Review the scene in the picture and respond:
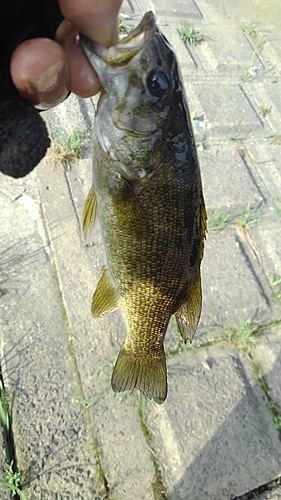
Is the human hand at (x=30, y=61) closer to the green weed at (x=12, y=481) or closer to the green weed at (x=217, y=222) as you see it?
the green weed at (x=12, y=481)

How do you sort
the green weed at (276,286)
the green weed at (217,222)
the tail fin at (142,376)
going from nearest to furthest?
1. the tail fin at (142,376)
2. the green weed at (276,286)
3. the green weed at (217,222)

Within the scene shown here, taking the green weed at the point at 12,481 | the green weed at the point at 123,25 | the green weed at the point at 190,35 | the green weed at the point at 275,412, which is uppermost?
the green weed at the point at 123,25

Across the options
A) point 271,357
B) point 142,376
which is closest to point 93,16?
point 142,376

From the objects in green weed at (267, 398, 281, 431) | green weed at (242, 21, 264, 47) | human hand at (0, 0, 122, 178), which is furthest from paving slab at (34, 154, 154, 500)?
green weed at (242, 21, 264, 47)

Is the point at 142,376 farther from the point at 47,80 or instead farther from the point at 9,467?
the point at 47,80

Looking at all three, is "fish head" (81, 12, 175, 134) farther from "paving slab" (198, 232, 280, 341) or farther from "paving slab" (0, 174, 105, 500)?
"paving slab" (198, 232, 280, 341)

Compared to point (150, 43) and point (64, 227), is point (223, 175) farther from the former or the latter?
point (150, 43)

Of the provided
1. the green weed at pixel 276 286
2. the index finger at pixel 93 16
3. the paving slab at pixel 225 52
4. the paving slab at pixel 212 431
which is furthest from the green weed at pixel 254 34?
the index finger at pixel 93 16

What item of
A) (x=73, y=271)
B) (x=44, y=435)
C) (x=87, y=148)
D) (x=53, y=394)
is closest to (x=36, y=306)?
(x=73, y=271)
